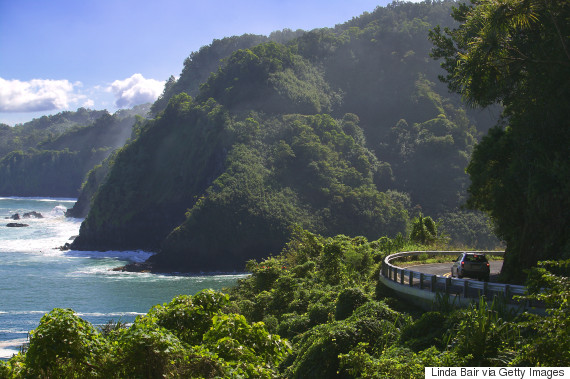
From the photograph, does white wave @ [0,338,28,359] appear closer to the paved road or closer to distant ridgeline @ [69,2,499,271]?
the paved road

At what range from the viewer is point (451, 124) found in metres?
106

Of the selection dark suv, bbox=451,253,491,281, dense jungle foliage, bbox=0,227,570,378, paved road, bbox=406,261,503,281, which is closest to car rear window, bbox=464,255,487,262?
dark suv, bbox=451,253,491,281

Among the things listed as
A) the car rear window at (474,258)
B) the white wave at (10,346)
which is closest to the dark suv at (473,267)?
the car rear window at (474,258)

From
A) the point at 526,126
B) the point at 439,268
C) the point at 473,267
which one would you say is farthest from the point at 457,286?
the point at 439,268

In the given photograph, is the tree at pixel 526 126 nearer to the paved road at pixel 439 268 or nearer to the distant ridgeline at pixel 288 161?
the paved road at pixel 439 268

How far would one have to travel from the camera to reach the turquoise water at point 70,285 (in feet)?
145

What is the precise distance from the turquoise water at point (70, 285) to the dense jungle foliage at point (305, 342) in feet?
69.2

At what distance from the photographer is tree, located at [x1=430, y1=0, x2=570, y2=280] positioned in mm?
16219

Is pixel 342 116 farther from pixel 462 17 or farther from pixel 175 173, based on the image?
pixel 462 17

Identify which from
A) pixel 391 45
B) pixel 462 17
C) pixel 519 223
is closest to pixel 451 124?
pixel 391 45

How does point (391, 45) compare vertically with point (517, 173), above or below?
above

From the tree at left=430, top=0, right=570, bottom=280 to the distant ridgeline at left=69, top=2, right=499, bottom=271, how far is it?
56936mm

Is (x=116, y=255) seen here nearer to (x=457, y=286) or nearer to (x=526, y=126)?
(x=526, y=126)

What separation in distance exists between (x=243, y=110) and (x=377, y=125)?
105 feet
